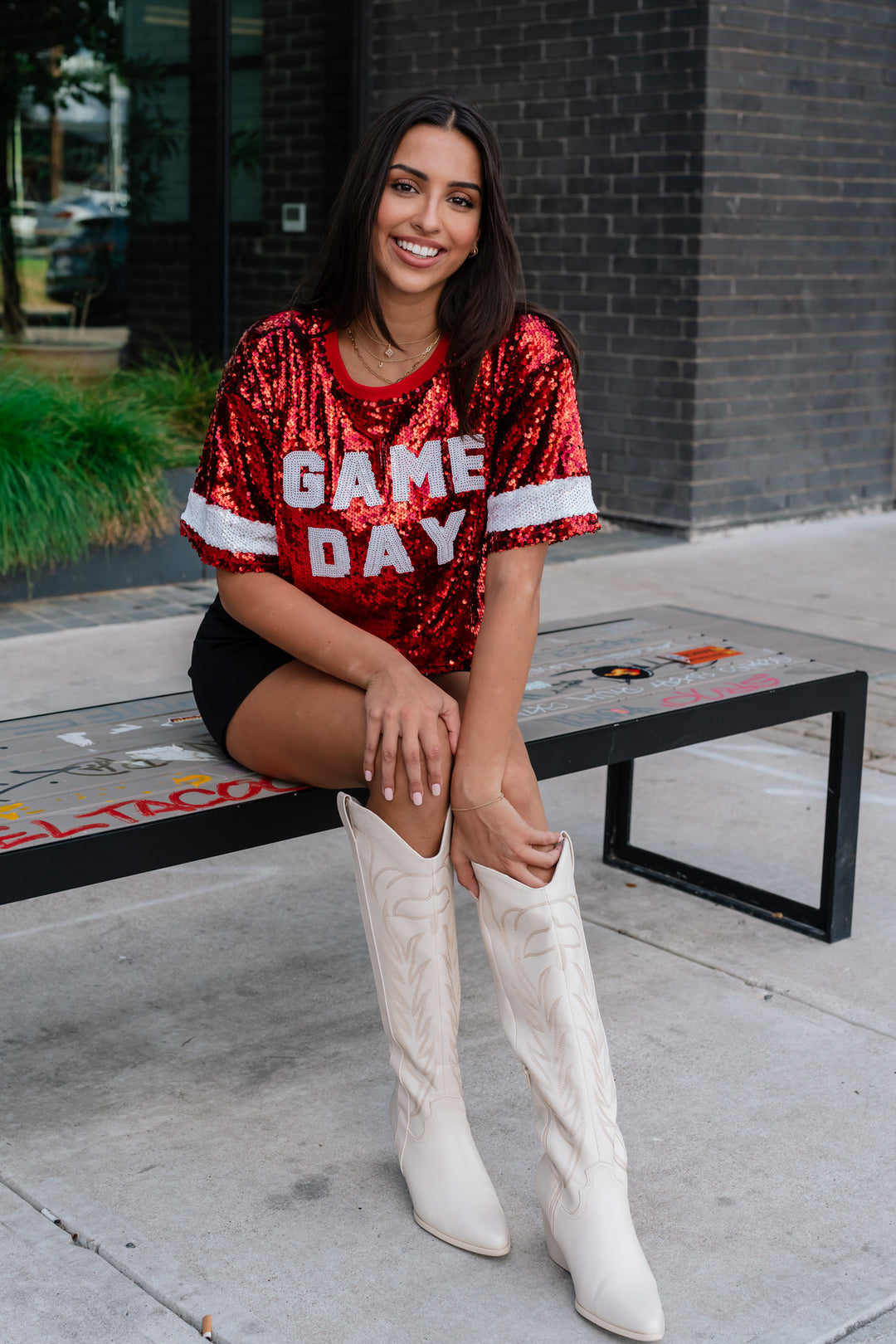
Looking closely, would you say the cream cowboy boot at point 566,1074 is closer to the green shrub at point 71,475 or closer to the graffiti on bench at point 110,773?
the graffiti on bench at point 110,773

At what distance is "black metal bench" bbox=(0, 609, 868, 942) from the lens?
2268mm

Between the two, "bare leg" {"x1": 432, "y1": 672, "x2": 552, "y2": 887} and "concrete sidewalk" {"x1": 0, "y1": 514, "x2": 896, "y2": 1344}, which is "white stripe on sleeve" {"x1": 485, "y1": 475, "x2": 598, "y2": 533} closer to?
"bare leg" {"x1": 432, "y1": 672, "x2": 552, "y2": 887}

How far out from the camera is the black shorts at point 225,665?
2537 millimetres

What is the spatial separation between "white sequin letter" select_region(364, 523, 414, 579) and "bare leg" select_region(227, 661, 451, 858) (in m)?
0.19

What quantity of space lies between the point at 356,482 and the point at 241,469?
0.60 feet

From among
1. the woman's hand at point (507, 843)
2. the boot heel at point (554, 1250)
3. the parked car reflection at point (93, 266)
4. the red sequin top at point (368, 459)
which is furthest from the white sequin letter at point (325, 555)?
the parked car reflection at point (93, 266)

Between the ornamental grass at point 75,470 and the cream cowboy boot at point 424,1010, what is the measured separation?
4.06 metres

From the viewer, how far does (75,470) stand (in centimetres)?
621

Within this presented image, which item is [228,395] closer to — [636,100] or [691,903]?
[691,903]

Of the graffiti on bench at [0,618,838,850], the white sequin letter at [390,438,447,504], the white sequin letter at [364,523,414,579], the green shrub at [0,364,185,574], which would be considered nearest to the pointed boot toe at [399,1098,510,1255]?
the graffiti on bench at [0,618,838,850]

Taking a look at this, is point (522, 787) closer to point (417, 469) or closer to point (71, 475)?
point (417, 469)

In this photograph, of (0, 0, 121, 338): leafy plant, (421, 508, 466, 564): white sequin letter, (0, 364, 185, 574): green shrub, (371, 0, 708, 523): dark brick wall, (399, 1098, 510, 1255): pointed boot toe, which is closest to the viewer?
(399, 1098, 510, 1255): pointed boot toe

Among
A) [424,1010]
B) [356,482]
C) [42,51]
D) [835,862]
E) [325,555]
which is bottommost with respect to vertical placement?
[835,862]

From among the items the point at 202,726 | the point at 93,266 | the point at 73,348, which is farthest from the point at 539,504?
the point at 93,266
